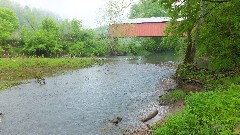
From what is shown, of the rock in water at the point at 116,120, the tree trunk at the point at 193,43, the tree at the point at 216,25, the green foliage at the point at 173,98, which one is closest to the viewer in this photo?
the rock in water at the point at 116,120

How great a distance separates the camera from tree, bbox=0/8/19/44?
4634 cm

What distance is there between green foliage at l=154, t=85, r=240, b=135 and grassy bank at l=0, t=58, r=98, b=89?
17.5 meters

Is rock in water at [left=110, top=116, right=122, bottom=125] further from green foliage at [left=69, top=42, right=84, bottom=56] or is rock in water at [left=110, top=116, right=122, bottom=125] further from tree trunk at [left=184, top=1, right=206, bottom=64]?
green foliage at [left=69, top=42, right=84, bottom=56]

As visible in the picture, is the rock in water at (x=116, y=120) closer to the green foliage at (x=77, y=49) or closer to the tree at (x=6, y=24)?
the green foliage at (x=77, y=49)

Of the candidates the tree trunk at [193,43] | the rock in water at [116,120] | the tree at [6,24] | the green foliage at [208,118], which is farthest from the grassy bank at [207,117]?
the tree at [6,24]

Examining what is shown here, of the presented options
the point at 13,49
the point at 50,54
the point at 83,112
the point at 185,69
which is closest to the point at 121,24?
the point at 50,54

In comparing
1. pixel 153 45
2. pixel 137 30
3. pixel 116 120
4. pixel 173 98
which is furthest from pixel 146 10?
pixel 116 120

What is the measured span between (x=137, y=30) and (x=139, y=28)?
24.4 inches

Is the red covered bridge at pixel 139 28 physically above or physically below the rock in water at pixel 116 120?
above

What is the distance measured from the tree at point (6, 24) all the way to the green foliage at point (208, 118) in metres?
41.9

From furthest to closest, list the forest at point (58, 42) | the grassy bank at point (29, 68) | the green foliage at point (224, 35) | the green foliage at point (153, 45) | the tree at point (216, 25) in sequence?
the green foliage at point (153, 45) < the forest at point (58, 42) < the grassy bank at point (29, 68) < the tree at point (216, 25) < the green foliage at point (224, 35)

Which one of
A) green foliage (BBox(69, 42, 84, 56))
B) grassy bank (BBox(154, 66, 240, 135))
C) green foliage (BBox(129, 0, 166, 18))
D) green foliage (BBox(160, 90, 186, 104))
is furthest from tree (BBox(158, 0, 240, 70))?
green foliage (BBox(129, 0, 166, 18))

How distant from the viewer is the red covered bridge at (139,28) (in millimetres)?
51219

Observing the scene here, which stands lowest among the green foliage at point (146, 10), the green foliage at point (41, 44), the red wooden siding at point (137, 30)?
the green foliage at point (41, 44)
